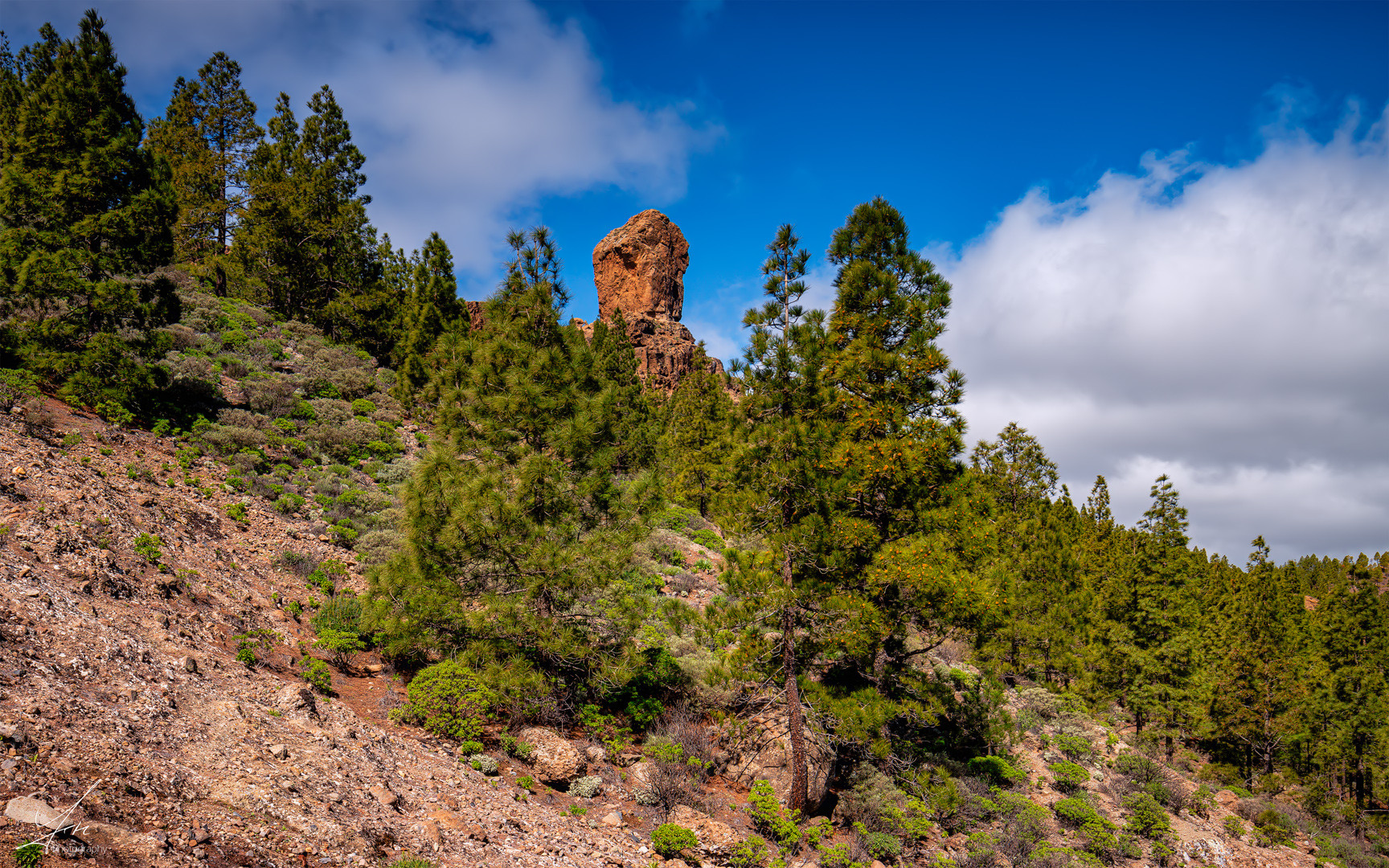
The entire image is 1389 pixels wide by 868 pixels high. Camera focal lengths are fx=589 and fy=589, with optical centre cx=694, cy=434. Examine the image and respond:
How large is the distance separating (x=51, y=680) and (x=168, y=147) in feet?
151

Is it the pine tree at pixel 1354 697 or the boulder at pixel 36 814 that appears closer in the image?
the boulder at pixel 36 814

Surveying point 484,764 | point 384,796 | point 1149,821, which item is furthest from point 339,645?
point 1149,821

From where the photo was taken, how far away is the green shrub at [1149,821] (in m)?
14.7

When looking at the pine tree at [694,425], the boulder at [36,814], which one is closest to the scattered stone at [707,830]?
the boulder at [36,814]

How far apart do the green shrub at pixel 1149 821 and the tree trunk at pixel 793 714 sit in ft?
33.3

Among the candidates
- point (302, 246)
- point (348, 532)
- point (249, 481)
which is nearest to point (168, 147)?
point (302, 246)

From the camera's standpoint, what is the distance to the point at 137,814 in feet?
16.9

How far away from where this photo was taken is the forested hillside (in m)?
11.1

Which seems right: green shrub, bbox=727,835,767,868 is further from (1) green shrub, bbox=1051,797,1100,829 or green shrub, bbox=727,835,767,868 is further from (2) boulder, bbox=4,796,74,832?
(1) green shrub, bbox=1051,797,1100,829

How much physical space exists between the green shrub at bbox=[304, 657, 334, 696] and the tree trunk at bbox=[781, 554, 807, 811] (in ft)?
26.2

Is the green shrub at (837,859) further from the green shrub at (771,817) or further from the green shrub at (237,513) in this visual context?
the green shrub at (237,513)

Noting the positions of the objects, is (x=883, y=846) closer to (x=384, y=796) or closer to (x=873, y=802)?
(x=873, y=802)

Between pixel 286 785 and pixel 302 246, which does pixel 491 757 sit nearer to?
pixel 286 785

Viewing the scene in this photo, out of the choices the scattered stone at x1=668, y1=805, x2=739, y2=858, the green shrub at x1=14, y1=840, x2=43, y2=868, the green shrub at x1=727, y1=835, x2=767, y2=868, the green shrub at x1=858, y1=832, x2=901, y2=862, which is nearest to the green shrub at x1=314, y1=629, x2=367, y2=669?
the scattered stone at x1=668, y1=805, x2=739, y2=858
